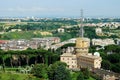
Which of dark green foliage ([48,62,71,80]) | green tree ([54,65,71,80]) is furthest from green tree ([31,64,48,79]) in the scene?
green tree ([54,65,71,80])

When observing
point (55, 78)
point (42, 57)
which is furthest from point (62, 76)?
point (42, 57)

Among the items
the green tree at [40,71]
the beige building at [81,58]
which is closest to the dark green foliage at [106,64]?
the beige building at [81,58]

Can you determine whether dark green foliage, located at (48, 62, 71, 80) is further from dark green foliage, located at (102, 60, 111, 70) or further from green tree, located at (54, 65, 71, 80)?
dark green foliage, located at (102, 60, 111, 70)

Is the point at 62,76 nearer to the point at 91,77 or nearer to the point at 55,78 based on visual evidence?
the point at 55,78

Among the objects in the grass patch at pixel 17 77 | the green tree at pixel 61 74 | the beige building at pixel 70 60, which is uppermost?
the green tree at pixel 61 74

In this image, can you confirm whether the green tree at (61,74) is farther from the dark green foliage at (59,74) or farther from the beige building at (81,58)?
the beige building at (81,58)

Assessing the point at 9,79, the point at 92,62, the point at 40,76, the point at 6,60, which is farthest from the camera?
the point at 6,60

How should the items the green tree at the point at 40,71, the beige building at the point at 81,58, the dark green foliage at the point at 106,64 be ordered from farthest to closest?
1. the beige building at the point at 81,58
2. the dark green foliage at the point at 106,64
3. the green tree at the point at 40,71

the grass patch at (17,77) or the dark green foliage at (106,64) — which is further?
the dark green foliage at (106,64)

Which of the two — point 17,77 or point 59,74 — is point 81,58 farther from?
point 17,77
